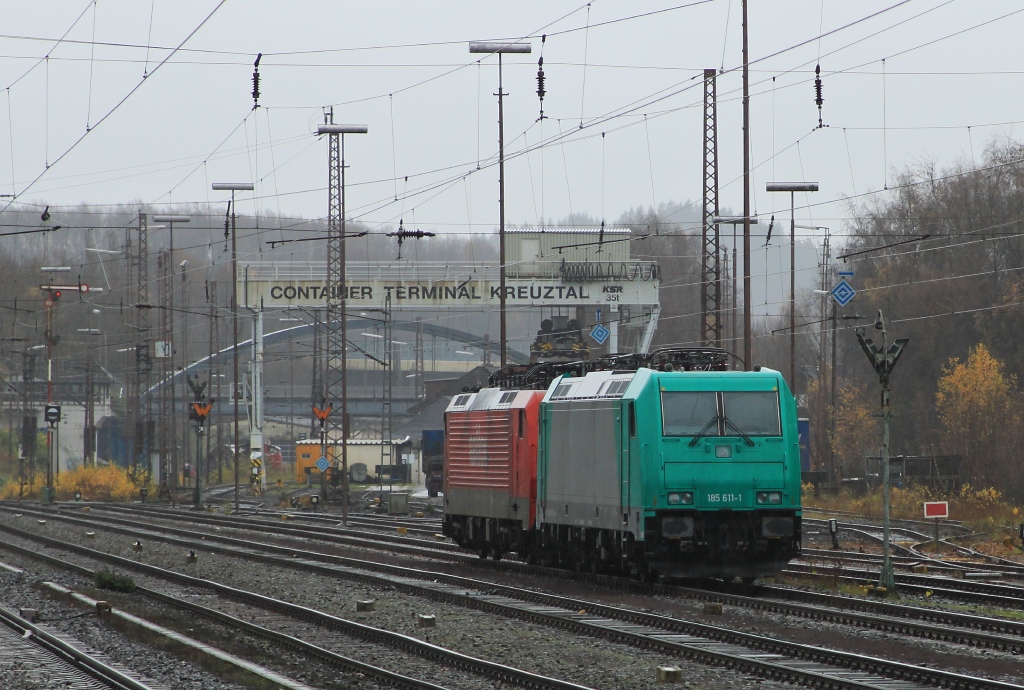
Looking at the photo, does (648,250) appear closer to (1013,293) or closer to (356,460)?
(356,460)

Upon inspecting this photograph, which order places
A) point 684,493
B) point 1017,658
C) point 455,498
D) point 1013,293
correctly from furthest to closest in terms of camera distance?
1. point 1013,293
2. point 455,498
3. point 684,493
4. point 1017,658

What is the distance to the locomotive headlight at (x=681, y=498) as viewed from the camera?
63.4 feet

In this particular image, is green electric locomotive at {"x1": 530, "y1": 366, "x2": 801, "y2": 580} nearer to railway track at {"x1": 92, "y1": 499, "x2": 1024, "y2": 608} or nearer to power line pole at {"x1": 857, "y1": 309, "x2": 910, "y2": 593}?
power line pole at {"x1": 857, "y1": 309, "x2": 910, "y2": 593}

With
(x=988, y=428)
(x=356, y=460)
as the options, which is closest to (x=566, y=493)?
(x=988, y=428)

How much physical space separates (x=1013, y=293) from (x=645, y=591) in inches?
1575

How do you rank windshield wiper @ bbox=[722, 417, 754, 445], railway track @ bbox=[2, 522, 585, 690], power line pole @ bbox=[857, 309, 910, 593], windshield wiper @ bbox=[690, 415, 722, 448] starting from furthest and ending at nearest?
1. windshield wiper @ bbox=[722, 417, 754, 445]
2. windshield wiper @ bbox=[690, 415, 722, 448]
3. power line pole @ bbox=[857, 309, 910, 593]
4. railway track @ bbox=[2, 522, 585, 690]

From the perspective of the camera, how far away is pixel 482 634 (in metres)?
15.9

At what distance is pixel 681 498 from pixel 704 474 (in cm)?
51

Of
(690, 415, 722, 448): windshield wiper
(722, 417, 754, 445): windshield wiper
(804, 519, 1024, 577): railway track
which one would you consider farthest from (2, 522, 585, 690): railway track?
(804, 519, 1024, 577): railway track

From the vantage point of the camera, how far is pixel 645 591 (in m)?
20.1

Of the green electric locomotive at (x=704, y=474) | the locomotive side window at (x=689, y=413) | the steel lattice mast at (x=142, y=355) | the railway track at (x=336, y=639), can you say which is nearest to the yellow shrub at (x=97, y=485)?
the steel lattice mast at (x=142, y=355)

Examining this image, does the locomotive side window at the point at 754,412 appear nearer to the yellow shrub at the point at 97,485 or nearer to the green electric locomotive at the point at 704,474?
the green electric locomotive at the point at 704,474

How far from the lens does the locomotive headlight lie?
761 inches

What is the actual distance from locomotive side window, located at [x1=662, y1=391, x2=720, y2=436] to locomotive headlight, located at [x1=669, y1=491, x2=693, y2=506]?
0.87 metres
